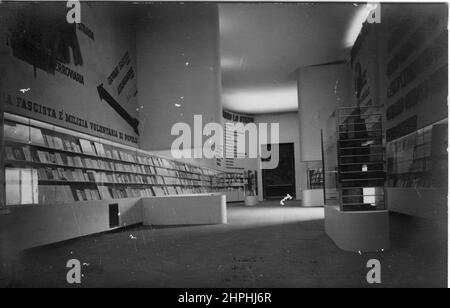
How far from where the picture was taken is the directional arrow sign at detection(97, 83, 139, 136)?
210 inches

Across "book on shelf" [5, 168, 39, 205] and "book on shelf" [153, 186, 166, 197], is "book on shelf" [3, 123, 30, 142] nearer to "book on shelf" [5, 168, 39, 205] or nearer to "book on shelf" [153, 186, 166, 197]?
"book on shelf" [5, 168, 39, 205]

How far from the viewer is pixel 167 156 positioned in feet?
23.4

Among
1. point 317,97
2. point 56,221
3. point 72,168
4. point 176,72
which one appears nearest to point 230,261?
point 56,221

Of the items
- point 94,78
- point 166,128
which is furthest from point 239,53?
point 94,78

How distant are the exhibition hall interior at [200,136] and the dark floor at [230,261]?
23 mm

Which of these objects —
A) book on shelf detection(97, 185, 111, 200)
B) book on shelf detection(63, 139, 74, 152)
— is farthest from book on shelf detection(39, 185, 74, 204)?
book on shelf detection(97, 185, 111, 200)

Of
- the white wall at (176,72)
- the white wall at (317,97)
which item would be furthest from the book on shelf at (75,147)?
the white wall at (317,97)

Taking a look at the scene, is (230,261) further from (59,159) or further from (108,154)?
(108,154)

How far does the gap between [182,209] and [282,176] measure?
8.65m

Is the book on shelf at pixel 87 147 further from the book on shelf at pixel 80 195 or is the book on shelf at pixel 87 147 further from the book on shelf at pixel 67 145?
the book on shelf at pixel 80 195

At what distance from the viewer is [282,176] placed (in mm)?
14477

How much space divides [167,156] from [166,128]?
134 centimetres

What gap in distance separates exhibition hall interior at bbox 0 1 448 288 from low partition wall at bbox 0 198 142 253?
0.02 meters
